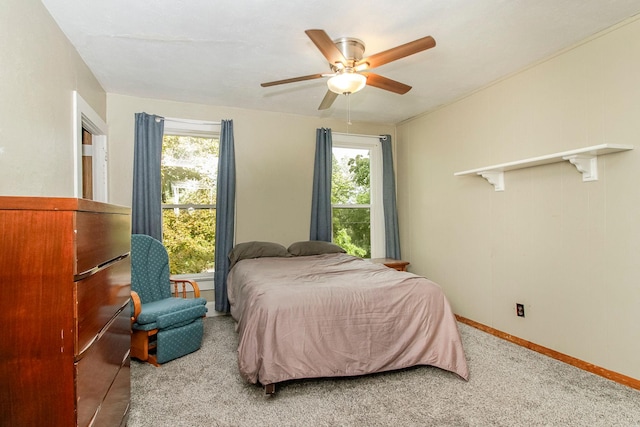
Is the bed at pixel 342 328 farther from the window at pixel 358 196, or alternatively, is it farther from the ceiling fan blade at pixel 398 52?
the window at pixel 358 196

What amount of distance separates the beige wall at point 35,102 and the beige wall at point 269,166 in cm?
154

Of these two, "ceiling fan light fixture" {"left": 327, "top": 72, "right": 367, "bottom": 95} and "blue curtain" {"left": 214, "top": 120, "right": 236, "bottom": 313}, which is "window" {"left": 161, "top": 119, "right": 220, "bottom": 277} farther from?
"ceiling fan light fixture" {"left": 327, "top": 72, "right": 367, "bottom": 95}

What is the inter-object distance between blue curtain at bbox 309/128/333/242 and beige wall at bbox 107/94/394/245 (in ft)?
0.38

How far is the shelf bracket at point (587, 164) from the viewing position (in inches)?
99.1

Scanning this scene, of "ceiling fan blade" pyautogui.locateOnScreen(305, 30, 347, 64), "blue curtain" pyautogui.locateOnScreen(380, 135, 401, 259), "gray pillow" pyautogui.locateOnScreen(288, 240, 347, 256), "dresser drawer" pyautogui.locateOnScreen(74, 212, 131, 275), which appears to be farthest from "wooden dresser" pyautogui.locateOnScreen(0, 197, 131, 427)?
"blue curtain" pyautogui.locateOnScreen(380, 135, 401, 259)

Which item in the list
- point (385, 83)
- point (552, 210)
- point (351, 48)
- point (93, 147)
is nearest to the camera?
point (351, 48)

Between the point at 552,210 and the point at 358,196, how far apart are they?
2496 mm

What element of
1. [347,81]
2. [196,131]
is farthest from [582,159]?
[196,131]

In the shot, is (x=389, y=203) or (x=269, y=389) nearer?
(x=269, y=389)

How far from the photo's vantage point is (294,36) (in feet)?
8.19

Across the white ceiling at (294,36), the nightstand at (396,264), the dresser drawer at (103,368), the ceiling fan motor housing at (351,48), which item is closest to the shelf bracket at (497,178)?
the white ceiling at (294,36)

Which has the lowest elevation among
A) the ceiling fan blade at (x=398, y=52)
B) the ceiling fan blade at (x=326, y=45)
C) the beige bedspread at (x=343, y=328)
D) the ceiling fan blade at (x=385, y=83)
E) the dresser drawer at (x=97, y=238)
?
the beige bedspread at (x=343, y=328)

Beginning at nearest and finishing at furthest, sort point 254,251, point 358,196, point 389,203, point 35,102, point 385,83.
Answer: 1. point 35,102
2. point 385,83
3. point 254,251
4. point 389,203
5. point 358,196

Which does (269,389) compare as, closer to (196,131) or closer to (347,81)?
(347,81)
